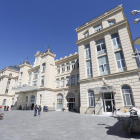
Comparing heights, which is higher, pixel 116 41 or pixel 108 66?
pixel 116 41

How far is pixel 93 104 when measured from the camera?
17.3 meters

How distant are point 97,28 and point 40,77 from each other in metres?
20.1

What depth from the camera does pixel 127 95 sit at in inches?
571

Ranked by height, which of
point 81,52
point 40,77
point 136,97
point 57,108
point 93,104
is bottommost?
point 57,108

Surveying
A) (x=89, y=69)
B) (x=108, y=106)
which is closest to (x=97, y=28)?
(x=89, y=69)

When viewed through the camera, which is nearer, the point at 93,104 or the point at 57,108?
the point at 93,104

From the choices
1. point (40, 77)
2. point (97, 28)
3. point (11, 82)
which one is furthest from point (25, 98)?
point (97, 28)

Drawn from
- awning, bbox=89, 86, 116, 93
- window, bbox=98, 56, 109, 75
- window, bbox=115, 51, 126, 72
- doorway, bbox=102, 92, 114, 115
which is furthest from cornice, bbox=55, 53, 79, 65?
doorway, bbox=102, 92, 114, 115

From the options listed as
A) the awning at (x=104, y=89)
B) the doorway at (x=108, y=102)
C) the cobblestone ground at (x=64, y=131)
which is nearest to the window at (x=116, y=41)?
the awning at (x=104, y=89)

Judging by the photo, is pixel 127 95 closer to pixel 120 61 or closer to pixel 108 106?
pixel 108 106

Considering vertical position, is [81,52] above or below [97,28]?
below

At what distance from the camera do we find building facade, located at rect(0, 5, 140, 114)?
590 inches

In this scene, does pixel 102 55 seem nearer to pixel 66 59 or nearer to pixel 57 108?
pixel 66 59

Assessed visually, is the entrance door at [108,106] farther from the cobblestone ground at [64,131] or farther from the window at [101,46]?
the window at [101,46]
